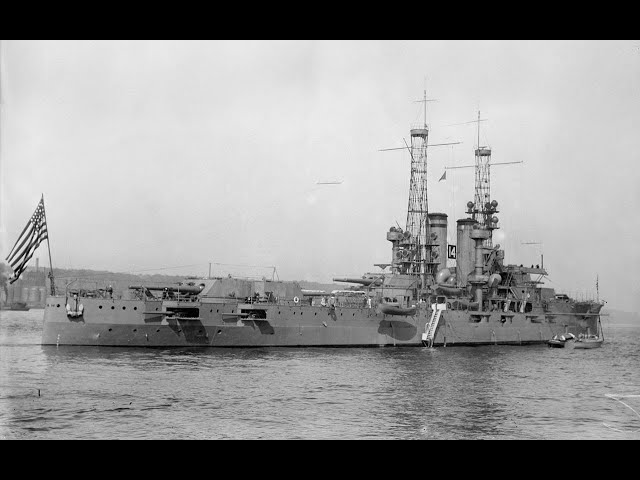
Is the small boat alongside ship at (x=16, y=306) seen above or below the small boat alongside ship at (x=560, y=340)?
below

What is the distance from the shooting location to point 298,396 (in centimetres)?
2578

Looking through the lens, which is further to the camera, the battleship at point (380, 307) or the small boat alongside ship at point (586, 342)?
the small boat alongside ship at point (586, 342)

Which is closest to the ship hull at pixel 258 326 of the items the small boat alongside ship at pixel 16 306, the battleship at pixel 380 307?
the battleship at pixel 380 307

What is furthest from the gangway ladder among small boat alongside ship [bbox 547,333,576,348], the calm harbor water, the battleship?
small boat alongside ship [bbox 547,333,576,348]

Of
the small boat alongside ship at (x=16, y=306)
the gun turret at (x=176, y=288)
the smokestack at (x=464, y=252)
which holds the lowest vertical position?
the small boat alongside ship at (x=16, y=306)

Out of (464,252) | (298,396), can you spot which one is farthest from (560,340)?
(298,396)

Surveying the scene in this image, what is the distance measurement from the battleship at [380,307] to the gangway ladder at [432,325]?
0.08m

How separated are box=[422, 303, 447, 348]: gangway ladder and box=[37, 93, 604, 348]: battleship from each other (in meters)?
0.08

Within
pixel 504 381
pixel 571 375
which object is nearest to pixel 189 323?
pixel 504 381

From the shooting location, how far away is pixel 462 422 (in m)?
21.6

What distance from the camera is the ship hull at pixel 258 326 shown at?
1521 inches

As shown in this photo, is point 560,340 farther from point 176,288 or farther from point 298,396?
point 298,396

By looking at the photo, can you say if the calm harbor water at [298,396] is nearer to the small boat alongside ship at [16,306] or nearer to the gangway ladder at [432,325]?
the gangway ladder at [432,325]

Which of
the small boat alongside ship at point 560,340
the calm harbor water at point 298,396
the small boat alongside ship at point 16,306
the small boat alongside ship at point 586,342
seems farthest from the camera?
the small boat alongside ship at point 16,306
